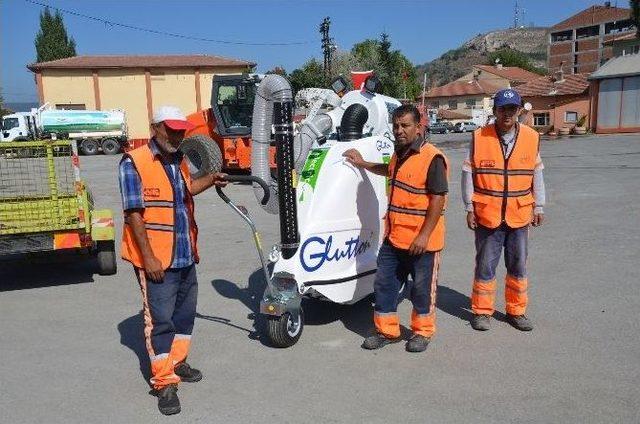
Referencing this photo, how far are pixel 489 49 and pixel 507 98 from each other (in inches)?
7684

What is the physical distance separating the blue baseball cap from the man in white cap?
256cm

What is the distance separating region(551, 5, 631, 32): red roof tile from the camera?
313 feet

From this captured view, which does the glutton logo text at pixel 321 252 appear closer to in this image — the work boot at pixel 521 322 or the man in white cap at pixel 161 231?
the man in white cap at pixel 161 231

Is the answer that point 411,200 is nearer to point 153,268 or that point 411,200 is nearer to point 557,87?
point 153,268

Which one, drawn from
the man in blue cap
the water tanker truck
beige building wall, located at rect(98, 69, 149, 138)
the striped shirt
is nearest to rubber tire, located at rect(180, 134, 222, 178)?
the man in blue cap

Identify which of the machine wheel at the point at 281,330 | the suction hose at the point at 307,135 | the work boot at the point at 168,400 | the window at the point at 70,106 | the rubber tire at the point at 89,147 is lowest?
the work boot at the point at 168,400

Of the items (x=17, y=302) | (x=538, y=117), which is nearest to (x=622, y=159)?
(x=17, y=302)

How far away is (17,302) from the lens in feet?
20.1

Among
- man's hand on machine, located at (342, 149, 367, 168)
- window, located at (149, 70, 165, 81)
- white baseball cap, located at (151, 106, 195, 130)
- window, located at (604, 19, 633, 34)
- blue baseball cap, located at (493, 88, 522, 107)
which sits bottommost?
man's hand on machine, located at (342, 149, 367, 168)

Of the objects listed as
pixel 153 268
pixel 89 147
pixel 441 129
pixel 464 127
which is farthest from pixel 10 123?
pixel 464 127

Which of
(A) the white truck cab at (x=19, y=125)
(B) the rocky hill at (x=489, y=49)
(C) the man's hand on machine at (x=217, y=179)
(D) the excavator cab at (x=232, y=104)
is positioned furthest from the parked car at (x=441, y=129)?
(B) the rocky hill at (x=489, y=49)

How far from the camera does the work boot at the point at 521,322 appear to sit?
16.1 feet

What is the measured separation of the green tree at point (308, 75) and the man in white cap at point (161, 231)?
46.7 meters

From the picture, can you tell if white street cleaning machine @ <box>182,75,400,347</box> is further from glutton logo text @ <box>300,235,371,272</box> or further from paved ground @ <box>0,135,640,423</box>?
paved ground @ <box>0,135,640,423</box>
